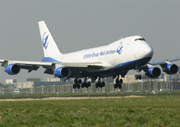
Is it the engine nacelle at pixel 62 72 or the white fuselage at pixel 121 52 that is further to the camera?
the engine nacelle at pixel 62 72

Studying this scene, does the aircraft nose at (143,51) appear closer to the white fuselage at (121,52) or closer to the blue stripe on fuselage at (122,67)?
the white fuselage at (121,52)

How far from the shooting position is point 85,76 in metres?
59.7

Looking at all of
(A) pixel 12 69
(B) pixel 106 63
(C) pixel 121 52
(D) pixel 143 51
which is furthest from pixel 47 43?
(D) pixel 143 51

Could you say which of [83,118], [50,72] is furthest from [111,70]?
[83,118]

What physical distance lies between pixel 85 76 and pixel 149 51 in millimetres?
14334

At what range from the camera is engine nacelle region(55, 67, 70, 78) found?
5441cm

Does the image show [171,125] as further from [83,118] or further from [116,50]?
[116,50]

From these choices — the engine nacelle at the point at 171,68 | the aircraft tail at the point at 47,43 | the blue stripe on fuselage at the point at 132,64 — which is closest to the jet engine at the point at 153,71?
the engine nacelle at the point at 171,68

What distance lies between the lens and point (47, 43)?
2862 inches

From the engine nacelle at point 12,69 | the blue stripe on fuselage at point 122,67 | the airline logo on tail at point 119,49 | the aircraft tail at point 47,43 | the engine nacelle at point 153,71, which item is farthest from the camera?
the aircraft tail at point 47,43

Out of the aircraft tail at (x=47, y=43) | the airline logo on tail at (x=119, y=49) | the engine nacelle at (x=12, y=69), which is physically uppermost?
the aircraft tail at (x=47, y=43)

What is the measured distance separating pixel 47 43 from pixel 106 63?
22042 mm

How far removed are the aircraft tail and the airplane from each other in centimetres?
367

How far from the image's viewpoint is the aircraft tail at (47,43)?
2761 inches
